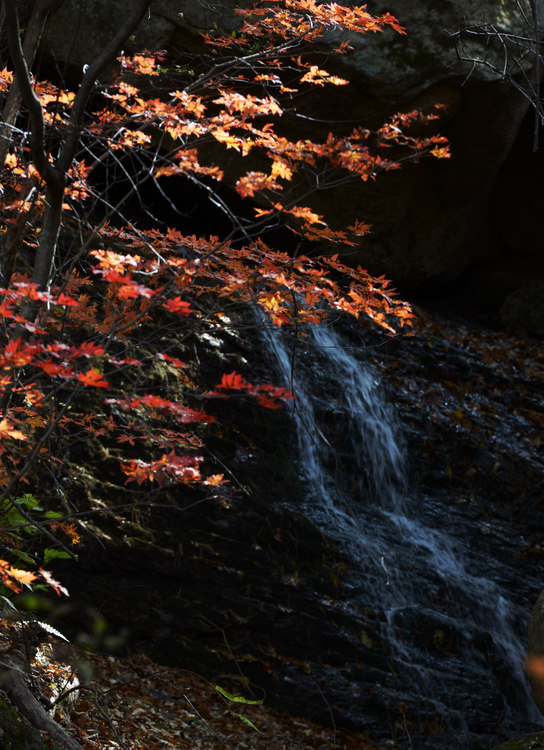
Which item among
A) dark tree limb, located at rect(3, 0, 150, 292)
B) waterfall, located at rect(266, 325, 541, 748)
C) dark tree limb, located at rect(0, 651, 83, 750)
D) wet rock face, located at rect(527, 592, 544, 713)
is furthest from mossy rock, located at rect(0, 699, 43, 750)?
wet rock face, located at rect(527, 592, 544, 713)

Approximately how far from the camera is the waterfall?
495 cm

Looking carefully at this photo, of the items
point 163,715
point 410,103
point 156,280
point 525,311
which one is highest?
point 410,103

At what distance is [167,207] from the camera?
9.59 metres

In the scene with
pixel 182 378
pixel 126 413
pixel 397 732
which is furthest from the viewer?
pixel 182 378

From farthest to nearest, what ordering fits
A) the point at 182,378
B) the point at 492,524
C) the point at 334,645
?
the point at 492,524 < the point at 182,378 < the point at 334,645

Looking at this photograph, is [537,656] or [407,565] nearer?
[537,656]

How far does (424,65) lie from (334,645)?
6.82 m

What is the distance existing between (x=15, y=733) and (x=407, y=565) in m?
3.85

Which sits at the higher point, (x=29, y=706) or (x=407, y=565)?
(x=407, y=565)

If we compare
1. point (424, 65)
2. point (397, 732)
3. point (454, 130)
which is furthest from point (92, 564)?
point (454, 130)

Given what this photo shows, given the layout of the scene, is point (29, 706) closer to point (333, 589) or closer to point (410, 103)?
point (333, 589)

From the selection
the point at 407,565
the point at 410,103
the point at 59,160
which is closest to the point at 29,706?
the point at 59,160

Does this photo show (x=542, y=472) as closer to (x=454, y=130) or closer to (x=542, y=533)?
(x=542, y=533)

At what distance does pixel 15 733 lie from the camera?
2.70 m
